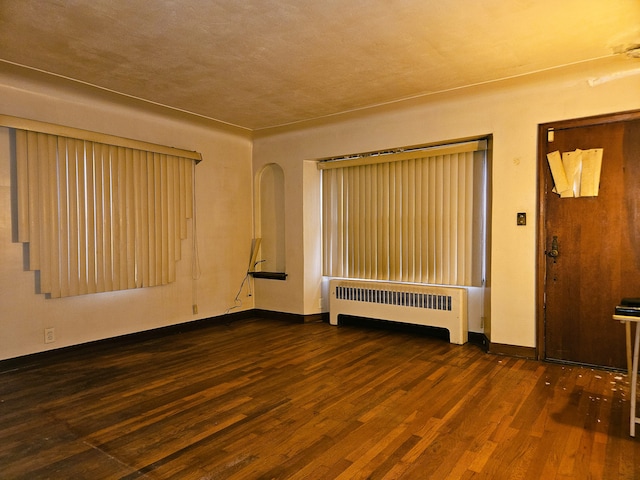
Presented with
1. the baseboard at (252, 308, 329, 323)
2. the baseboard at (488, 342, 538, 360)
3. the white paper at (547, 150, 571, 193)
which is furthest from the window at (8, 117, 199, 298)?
the white paper at (547, 150, 571, 193)

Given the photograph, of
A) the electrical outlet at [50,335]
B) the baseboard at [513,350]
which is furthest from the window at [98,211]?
the baseboard at [513,350]

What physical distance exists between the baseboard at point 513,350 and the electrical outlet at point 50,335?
426 cm

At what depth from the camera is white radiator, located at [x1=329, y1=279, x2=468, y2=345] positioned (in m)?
4.36

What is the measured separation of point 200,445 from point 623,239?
369 cm

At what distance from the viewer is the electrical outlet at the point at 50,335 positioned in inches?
150

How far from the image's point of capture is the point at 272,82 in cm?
366

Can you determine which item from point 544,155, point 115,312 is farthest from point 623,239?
point 115,312

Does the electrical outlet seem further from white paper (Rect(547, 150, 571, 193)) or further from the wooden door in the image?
white paper (Rect(547, 150, 571, 193))

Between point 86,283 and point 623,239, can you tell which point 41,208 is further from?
point 623,239

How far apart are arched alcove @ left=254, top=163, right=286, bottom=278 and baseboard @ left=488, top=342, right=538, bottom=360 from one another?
2984 millimetres

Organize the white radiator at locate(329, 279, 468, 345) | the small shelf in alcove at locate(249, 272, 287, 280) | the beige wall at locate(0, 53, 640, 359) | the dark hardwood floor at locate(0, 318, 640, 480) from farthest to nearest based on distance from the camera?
the small shelf in alcove at locate(249, 272, 287, 280) < the white radiator at locate(329, 279, 468, 345) < the beige wall at locate(0, 53, 640, 359) < the dark hardwood floor at locate(0, 318, 640, 480)

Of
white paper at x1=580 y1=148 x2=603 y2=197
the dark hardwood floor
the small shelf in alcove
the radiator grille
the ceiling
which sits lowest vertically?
the dark hardwood floor

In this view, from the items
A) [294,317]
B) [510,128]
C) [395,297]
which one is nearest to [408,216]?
[395,297]

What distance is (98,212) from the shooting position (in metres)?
4.12
